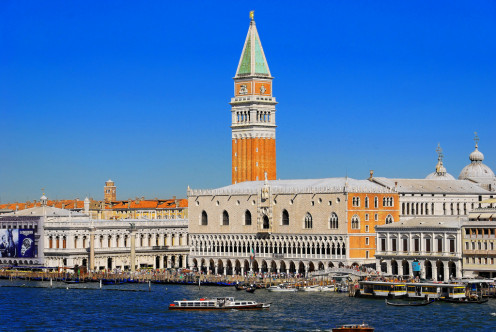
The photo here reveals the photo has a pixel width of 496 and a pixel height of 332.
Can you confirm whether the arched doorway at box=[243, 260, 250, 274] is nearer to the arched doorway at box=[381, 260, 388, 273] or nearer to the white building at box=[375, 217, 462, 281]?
the white building at box=[375, 217, 462, 281]

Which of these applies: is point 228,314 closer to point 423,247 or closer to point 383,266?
point 423,247

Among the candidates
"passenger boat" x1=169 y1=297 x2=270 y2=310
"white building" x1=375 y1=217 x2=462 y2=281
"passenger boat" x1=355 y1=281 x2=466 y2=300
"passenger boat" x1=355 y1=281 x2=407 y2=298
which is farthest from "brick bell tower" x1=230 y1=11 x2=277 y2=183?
"passenger boat" x1=169 y1=297 x2=270 y2=310

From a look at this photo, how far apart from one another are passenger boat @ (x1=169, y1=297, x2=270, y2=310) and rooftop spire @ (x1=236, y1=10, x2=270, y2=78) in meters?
45.2

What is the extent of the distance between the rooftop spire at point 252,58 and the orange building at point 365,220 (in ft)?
83.8

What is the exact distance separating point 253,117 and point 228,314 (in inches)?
1821

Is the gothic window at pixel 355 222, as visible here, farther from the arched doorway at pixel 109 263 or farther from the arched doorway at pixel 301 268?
the arched doorway at pixel 109 263

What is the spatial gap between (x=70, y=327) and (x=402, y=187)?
44.9 m

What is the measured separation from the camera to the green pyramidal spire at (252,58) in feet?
447

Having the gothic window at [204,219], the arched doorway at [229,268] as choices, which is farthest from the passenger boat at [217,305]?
the gothic window at [204,219]

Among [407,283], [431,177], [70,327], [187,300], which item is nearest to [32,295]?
[187,300]

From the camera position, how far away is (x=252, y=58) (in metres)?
136

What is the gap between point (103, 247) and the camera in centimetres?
13388

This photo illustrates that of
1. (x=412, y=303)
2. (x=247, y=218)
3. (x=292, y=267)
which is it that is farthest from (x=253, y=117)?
(x=412, y=303)

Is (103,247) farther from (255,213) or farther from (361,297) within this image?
(361,297)
